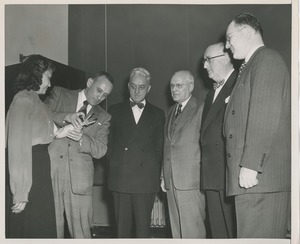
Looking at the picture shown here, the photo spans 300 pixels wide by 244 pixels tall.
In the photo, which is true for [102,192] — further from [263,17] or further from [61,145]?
[263,17]

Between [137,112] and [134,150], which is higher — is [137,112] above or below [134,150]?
above

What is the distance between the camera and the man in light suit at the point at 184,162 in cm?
221

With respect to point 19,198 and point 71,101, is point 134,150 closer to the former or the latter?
point 71,101

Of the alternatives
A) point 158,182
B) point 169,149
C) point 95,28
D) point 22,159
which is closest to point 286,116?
point 169,149

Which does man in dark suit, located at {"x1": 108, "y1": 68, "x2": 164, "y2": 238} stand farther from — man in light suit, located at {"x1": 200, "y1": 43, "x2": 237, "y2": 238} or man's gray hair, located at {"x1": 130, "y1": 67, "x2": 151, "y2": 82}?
man in light suit, located at {"x1": 200, "y1": 43, "x2": 237, "y2": 238}

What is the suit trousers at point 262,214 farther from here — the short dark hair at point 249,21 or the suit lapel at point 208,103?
the short dark hair at point 249,21

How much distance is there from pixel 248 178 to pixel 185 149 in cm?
54

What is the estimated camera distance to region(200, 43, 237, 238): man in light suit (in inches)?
80.8

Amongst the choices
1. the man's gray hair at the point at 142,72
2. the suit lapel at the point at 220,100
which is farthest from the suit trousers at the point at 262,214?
the man's gray hair at the point at 142,72

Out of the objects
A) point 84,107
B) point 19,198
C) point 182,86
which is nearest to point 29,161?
point 19,198

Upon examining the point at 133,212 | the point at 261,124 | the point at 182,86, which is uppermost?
the point at 182,86

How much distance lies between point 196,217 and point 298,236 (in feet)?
1.85

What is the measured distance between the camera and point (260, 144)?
178cm

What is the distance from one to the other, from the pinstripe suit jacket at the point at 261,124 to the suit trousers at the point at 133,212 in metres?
0.59
